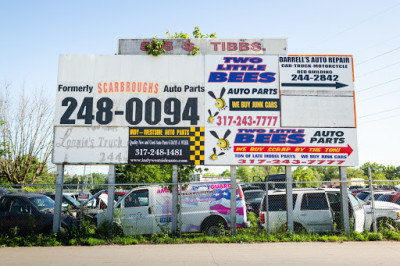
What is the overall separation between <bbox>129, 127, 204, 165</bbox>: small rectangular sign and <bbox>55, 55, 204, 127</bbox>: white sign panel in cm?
25

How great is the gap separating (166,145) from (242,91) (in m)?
3.22

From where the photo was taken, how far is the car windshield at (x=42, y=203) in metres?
10.2

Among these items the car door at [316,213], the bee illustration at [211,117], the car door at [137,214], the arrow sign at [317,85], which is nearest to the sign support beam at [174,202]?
the car door at [137,214]

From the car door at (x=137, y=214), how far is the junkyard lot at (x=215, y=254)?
1.04 meters

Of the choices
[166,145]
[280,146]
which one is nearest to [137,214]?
[166,145]

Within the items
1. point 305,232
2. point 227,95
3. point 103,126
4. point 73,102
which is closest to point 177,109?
point 227,95

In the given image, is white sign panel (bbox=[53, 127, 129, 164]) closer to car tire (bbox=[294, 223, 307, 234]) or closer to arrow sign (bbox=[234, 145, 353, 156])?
arrow sign (bbox=[234, 145, 353, 156])

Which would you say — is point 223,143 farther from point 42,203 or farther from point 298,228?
point 42,203

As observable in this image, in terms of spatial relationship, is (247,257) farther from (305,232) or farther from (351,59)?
(351,59)

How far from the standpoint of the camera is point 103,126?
10.3 m

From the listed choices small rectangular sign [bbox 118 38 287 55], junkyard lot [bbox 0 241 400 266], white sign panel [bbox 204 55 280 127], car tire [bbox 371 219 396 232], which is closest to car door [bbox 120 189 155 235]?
junkyard lot [bbox 0 241 400 266]

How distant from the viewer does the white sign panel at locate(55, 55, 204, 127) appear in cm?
1030

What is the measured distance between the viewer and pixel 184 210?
10125 millimetres

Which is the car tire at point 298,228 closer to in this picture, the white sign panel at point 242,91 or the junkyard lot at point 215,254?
the junkyard lot at point 215,254
